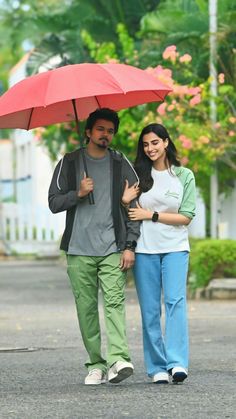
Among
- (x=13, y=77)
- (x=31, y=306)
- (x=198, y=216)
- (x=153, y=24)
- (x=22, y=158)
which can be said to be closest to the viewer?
(x=31, y=306)

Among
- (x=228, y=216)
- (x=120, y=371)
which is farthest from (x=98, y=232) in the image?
(x=228, y=216)

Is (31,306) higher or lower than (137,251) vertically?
lower

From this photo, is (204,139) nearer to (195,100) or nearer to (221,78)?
(195,100)

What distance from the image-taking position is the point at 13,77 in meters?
47.0

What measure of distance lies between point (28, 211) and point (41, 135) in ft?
33.5

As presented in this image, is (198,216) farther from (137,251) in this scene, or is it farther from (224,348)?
(137,251)

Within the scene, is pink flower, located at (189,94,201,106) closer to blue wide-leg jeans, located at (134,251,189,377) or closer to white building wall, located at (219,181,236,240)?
white building wall, located at (219,181,236,240)

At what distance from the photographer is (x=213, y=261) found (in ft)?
60.8

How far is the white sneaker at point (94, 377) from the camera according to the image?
29.9 ft

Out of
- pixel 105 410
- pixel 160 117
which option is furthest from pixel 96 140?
pixel 160 117

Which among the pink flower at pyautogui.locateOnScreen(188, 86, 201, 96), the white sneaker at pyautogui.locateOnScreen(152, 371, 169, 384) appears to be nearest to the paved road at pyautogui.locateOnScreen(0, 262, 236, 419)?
the white sneaker at pyautogui.locateOnScreen(152, 371, 169, 384)

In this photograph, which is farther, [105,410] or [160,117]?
[160,117]

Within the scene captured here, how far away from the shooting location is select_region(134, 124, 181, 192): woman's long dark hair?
360 inches

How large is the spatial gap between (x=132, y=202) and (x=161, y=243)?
33 centimetres
